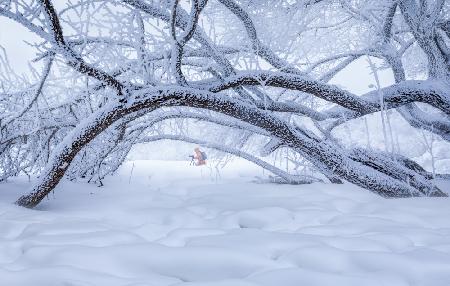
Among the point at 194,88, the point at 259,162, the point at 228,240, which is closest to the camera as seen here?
the point at 228,240

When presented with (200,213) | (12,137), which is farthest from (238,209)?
(12,137)

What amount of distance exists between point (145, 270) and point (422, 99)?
8.85 ft

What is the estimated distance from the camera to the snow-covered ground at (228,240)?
4.58 ft

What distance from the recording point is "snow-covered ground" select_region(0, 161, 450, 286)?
4.58 ft

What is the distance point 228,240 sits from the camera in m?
1.84

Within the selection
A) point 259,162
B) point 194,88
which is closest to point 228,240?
point 194,88

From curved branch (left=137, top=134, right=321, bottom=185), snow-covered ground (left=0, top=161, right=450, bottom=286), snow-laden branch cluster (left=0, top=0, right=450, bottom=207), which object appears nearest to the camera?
snow-covered ground (left=0, top=161, right=450, bottom=286)

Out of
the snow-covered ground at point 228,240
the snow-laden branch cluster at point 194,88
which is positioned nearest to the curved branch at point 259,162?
the snow-laden branch cluster at point 194,88

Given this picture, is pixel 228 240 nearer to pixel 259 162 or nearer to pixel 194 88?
pixel 194 88

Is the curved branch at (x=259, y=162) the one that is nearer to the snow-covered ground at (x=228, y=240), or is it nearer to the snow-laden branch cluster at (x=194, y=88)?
the snow-laden branch cluster at (x=194, y=88)

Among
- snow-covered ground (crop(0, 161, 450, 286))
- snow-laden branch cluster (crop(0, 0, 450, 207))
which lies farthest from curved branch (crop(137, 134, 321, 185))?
snow-covered ground (crop(0, 161, 450, 286))

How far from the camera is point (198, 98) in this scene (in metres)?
2.54

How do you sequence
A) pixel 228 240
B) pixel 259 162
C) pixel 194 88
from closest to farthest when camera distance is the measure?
pixel 228 240, pixel 194 88, pixel 259 162

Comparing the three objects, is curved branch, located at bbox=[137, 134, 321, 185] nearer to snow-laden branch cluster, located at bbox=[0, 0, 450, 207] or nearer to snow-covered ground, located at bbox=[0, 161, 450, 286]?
snow-laden branch cluster, located at bbox=[0, 0, 450, 207]
